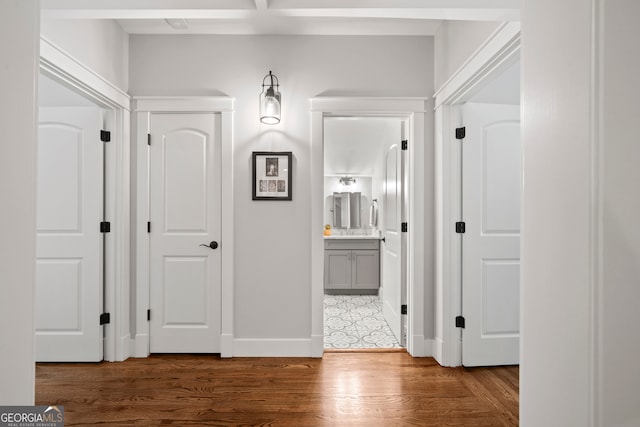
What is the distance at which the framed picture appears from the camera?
2.84 m

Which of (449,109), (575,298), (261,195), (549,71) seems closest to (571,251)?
(575,298)

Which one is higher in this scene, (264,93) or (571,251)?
(264,93)

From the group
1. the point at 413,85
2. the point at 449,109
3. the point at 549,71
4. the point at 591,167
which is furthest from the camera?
the point at 413,85

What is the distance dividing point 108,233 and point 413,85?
2793mm

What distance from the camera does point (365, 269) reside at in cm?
518

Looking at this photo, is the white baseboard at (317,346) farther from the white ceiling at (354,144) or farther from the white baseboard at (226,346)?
the white ceiling at (354,144)

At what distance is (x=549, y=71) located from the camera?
34.7 inches

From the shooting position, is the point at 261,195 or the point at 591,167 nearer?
the point at 591,167

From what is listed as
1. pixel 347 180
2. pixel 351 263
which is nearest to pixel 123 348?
pixel 351 263

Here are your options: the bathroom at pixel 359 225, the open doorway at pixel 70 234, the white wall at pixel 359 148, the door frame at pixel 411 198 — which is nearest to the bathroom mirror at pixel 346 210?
the bathroom at pixel 359 225

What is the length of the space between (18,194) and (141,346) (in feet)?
7.64

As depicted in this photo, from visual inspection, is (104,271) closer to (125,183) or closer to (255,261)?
(125,183)

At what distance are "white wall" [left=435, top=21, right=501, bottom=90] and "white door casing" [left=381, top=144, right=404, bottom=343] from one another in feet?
2.57

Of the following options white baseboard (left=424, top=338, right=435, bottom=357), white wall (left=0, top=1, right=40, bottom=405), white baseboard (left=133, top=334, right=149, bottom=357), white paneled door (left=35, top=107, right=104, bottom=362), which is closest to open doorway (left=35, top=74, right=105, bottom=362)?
white paneled door (left=35, top=107, right=104, bottom=362)
